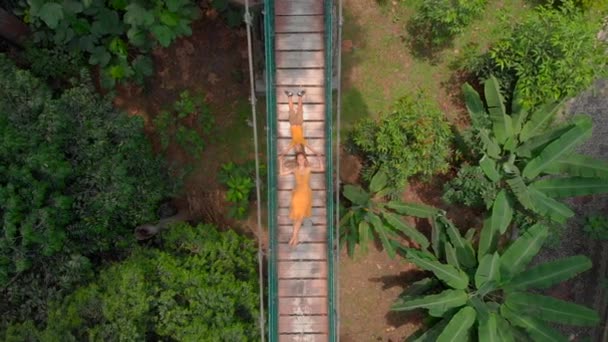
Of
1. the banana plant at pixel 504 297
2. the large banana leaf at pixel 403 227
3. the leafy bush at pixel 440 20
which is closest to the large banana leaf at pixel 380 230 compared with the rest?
the large banana leaf at pixel 403 227

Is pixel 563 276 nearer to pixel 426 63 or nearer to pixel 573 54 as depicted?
pixel 573 54

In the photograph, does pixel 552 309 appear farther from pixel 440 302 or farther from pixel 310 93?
pixel 310 93

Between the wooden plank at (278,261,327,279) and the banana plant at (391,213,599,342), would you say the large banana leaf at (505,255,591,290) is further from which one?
the wooden plank at (278,261,327,279)

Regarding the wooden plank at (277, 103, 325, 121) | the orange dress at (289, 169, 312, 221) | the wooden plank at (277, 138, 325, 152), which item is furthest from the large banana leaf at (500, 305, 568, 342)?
the wooden plank at (277, 103, 325, 121)

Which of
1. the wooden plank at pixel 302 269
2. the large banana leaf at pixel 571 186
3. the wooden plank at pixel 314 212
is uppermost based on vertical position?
the large banana leaf at pixel 571 186

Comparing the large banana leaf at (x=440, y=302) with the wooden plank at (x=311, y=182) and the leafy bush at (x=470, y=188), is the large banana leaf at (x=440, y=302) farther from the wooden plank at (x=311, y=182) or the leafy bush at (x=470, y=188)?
the wooden plank at (x=311, y=182)
